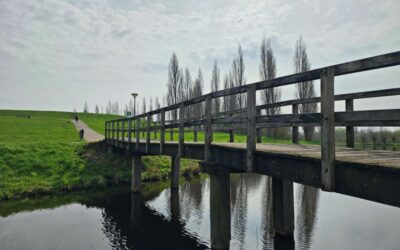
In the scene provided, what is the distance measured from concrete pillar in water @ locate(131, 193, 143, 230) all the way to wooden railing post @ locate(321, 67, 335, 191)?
8.89m

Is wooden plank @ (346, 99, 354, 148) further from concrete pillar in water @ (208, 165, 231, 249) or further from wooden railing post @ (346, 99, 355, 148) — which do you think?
concrete pillar in water @ (208, 165, 231, 249)

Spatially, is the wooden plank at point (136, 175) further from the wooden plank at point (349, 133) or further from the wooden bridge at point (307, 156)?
the wooden plank at point (349, 133)

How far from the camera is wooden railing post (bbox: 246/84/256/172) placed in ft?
20.3

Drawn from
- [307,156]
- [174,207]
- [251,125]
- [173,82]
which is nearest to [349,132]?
[251,125]

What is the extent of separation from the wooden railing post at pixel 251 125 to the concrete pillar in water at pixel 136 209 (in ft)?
22.9

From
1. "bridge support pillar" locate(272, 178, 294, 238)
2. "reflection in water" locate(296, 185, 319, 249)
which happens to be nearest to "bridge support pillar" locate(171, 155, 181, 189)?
"reflection in water" locate(296, 185, 319, 249)

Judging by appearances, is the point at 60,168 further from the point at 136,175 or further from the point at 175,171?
the point at 175,171

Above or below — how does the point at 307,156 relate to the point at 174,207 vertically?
above

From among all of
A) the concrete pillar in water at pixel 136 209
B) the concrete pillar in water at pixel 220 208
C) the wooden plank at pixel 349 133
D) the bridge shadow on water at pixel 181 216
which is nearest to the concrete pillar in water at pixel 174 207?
the bridge shadow on water at pixel 181 216

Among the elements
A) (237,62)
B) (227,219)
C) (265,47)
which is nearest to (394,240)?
(227,219)

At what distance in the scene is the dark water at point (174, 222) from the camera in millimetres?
9531

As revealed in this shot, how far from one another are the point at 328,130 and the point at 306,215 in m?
9.15

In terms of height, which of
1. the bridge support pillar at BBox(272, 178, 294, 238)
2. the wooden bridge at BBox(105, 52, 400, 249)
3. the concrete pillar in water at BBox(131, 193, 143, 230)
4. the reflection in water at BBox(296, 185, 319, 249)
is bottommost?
the concrete pillar in water at BBox(131, 193, 143, 230)

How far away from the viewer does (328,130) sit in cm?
428
